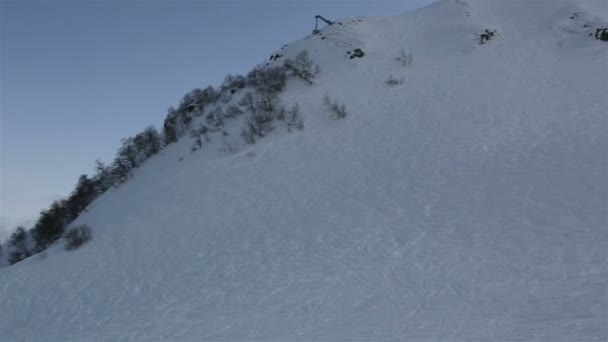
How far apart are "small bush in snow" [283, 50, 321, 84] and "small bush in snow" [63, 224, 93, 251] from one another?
683 inches

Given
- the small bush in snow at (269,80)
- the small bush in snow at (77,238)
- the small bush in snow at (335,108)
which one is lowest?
the small bush in snow at (77,238)

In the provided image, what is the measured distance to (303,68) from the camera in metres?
29.0

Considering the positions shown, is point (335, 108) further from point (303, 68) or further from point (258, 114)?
point (303, 68)

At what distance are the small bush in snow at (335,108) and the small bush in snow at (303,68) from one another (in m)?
5.21

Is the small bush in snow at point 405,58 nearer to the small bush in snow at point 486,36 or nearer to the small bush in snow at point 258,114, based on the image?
the small bush in snow at point 486,36

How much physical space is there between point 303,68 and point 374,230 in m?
20.0

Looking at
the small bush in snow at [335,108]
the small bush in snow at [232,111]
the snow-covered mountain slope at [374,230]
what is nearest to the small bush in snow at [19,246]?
the snow-covered mountain slope at [374,230]

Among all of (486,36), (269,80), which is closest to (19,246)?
(269,80)

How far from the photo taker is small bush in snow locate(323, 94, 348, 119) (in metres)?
21.5

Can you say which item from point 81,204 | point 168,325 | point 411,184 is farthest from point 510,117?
point 81,204

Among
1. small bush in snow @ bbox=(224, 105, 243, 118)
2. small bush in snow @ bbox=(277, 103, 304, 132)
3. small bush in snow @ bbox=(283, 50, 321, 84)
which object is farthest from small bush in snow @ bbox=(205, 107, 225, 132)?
small bush in snow @ bbox=(283, 50, 321, 84)

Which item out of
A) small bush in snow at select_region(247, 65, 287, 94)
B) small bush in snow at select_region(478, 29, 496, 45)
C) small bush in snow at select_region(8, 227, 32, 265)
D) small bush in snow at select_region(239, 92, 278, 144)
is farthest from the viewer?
small bush in snow at select_region(478, 29, 496, 45)

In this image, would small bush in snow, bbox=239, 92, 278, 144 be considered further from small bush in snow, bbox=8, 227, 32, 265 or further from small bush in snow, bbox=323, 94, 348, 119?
small bush in snow, bbox=8, 227, 32, 265

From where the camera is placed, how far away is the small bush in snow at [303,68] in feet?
94.1
